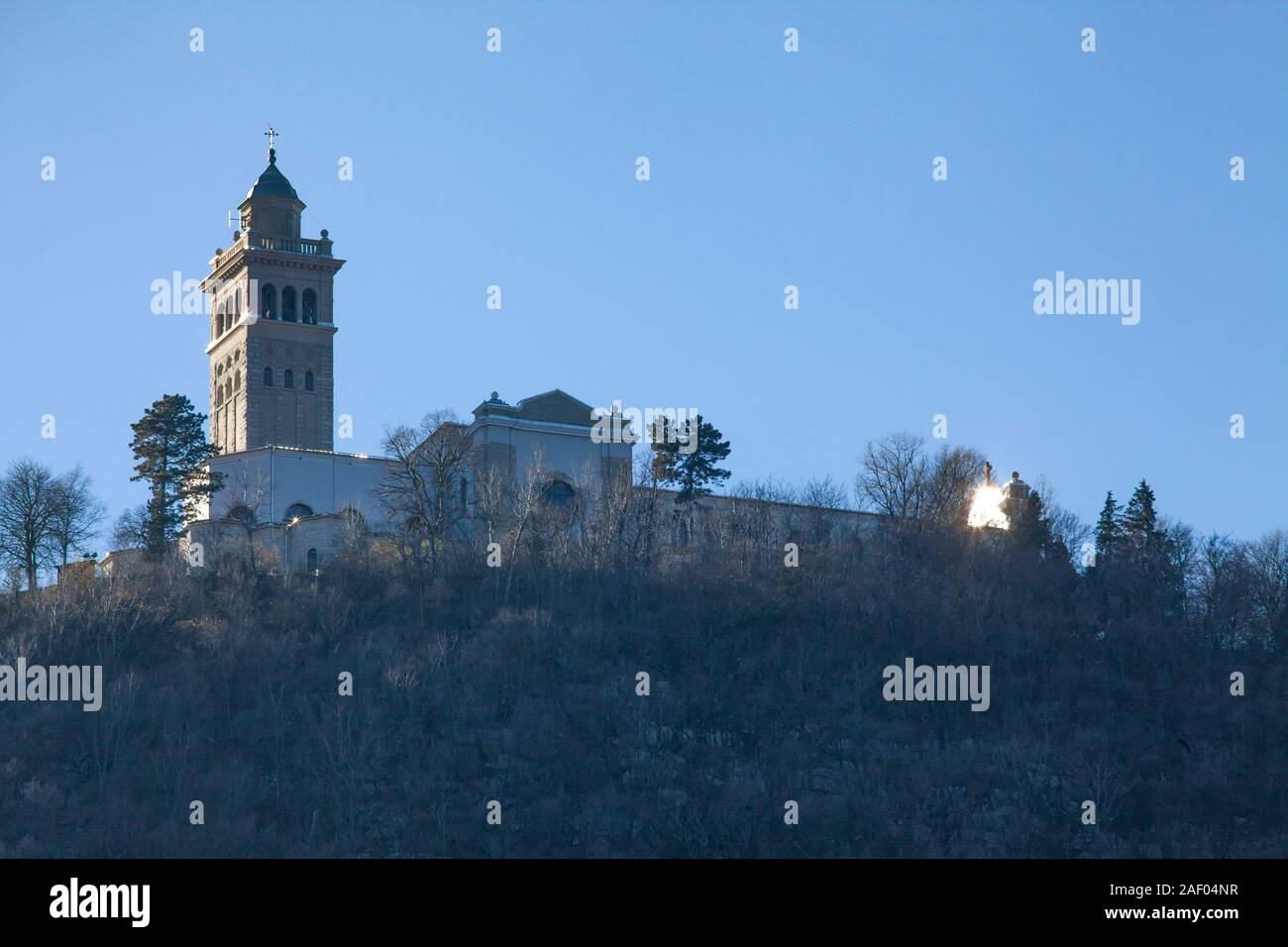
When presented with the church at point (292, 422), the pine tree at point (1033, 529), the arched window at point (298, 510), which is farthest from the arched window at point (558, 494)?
the pine tree at point (1033, 529)

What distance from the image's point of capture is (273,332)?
86.0m

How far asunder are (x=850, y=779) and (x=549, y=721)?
9409 mm

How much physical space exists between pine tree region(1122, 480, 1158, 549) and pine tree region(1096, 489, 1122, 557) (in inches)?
15.6

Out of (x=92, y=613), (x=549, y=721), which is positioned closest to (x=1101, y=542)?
(x=549, y=721)

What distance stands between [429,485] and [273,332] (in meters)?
17.2

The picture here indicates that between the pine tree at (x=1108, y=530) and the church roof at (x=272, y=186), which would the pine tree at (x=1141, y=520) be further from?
the church roof at (x=272, y=186)

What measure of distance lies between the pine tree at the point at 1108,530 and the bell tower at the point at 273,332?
33379mm

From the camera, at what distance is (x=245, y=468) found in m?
71.0

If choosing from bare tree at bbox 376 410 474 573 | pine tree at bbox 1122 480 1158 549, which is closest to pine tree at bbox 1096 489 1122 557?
pine tree at bbox 1122 480 1158 549

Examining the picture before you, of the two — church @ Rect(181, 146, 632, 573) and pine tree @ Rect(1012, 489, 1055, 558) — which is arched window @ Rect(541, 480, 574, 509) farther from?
pine tree @ Rect(1012, 489, 1055, 558)

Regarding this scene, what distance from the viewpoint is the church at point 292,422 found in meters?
70.2
